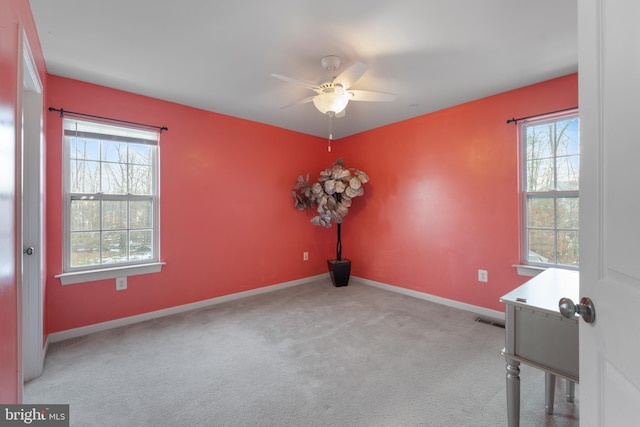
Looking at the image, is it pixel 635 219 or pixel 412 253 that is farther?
pixel 412 253

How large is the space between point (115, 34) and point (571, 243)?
13.5 feet

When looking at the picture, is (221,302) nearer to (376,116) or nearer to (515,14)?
(376,116)

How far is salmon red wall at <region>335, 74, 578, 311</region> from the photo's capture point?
2.84m

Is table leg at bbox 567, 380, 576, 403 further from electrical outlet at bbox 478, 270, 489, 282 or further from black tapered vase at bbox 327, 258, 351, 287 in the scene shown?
black tapered vase at bbox 327, 258, 351, 287

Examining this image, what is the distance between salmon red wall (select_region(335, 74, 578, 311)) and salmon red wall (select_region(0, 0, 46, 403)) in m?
3.55

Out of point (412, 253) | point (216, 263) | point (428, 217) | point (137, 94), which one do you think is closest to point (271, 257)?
point (216, 263)

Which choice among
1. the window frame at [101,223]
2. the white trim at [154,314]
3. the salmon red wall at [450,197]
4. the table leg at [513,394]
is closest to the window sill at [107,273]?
the window frame at [101,223]

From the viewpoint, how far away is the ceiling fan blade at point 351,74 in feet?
6.16

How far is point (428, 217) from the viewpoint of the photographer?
3525mm

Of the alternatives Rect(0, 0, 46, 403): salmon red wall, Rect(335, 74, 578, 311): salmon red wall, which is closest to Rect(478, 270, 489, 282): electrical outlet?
Rect(335, 74, 578, 311): salmon red wall

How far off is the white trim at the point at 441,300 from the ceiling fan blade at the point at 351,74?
271 centimetres

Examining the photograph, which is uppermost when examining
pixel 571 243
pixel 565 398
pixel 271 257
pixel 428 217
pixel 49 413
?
pixel 428 217

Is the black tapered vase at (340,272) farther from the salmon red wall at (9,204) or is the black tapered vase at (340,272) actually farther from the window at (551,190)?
the salmon red wall at (9,204)

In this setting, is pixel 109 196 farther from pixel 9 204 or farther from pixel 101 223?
pixel 9 204
